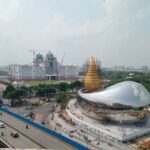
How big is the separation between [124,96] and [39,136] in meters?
13.3

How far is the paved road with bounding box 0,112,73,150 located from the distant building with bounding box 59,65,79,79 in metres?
83.5

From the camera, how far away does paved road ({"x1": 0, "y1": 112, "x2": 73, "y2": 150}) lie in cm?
2391

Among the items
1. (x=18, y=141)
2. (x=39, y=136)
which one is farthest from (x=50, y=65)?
(x=18, y=141)

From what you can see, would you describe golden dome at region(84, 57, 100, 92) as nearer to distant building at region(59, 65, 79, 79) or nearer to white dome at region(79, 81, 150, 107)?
white dome at region(79, 81, 150, 107)

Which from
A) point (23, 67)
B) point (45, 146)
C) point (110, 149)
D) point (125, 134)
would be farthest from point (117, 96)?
point (23, 67)

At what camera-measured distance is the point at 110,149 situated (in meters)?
28.7

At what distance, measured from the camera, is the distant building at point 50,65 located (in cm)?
11306

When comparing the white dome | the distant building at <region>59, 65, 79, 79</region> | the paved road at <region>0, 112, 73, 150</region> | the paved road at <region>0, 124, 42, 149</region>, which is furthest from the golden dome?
the distant building at <region>59, 65, 79, 79</region>

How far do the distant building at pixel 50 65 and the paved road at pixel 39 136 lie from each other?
7786 centimetres

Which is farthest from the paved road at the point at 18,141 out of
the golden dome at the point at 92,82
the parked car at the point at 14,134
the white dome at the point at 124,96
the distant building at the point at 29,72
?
the distant building at the point at 29,72

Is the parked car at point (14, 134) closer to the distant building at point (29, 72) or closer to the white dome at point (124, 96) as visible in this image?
the white dome at point (124, 96)

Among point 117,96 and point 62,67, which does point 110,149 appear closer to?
point 117,96

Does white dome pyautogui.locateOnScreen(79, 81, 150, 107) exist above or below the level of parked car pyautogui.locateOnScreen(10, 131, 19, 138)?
above

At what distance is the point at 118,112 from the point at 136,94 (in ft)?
10.7
